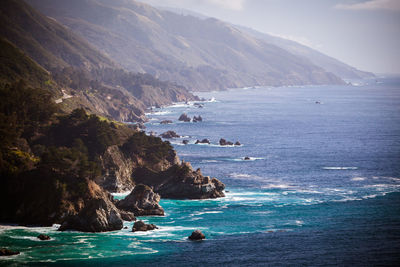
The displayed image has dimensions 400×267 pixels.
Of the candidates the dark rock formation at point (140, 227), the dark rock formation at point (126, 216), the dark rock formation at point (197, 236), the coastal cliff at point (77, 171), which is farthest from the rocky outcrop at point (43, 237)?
the dark rock formation at point (197, 236)

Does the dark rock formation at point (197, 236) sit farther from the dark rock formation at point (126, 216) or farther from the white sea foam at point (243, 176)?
the white sea foam at point (243, 176)

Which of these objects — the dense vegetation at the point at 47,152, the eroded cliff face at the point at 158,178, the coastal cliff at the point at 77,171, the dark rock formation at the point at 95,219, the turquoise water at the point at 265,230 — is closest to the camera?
the turquoise water at the point at 265,230

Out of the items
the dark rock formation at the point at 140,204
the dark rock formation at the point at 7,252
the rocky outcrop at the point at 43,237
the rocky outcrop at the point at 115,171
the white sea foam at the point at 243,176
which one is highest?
the rocky outcrop at the point at 115,171

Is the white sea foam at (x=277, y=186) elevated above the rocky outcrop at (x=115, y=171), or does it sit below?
below

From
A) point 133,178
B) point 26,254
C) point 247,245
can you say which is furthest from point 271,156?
point 26,254

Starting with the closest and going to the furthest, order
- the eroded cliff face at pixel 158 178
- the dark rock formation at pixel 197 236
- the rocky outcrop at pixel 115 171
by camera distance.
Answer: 1. the dark rock formation at pixel 197 236
2. the eroded cliff face at pixel 158 178
3. the rocky outcrop at pixel 115 171

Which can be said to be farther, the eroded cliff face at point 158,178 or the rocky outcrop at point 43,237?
the eroded cliff face at point 158,178
